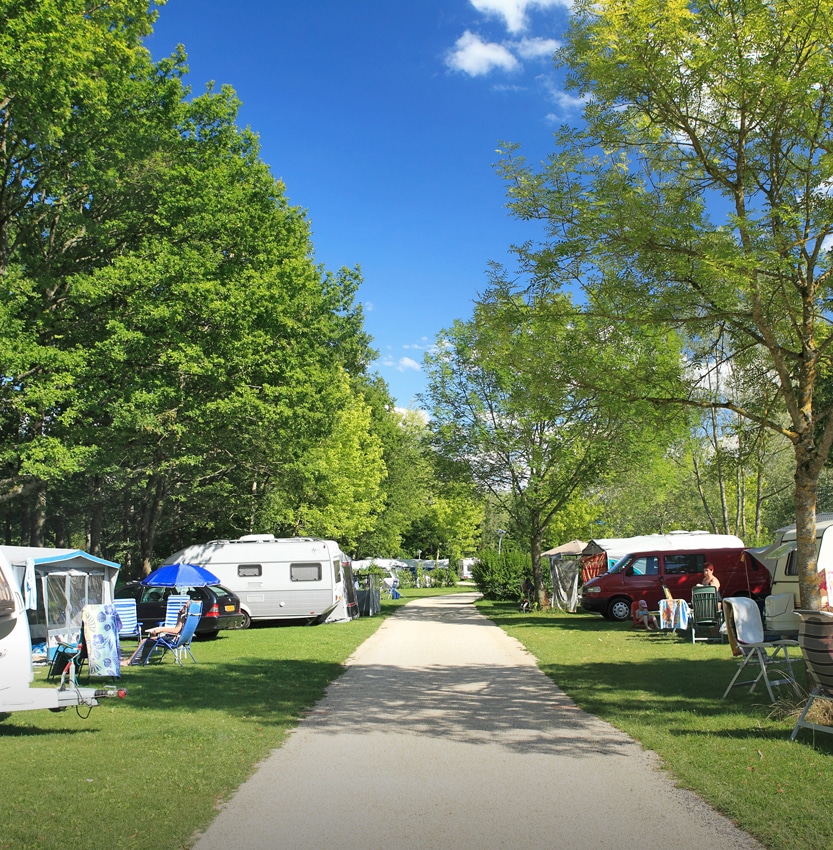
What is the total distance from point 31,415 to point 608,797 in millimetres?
16901

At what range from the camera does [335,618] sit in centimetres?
2553

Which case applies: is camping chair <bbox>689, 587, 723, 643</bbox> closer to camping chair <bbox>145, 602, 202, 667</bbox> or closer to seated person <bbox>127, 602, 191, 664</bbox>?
camping chair <bbox>145, 602, 202, 667</bbox>

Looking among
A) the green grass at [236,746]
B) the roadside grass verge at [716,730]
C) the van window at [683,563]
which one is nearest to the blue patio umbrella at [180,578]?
the green grass at [236,746]

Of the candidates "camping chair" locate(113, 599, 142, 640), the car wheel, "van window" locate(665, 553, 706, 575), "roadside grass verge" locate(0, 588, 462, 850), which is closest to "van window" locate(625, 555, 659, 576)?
"van window" locate(665, 553, 706, 575)

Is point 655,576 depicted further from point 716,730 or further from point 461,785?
point 461,785

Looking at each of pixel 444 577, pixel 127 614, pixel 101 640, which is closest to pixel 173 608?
pixel 127 614

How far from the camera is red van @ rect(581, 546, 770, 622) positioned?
22703 millimetres

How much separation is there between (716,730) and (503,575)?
3183cm

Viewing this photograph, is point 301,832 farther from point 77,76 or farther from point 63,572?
point 77,76

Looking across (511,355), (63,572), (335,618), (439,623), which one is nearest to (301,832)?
(511,355)

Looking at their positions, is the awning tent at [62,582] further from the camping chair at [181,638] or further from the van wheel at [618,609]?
the van wheel at [618,609]

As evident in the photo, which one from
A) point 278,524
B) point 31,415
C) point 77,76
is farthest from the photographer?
point 278,524

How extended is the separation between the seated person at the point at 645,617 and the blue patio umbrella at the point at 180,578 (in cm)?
1074

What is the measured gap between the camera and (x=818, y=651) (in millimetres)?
6473
